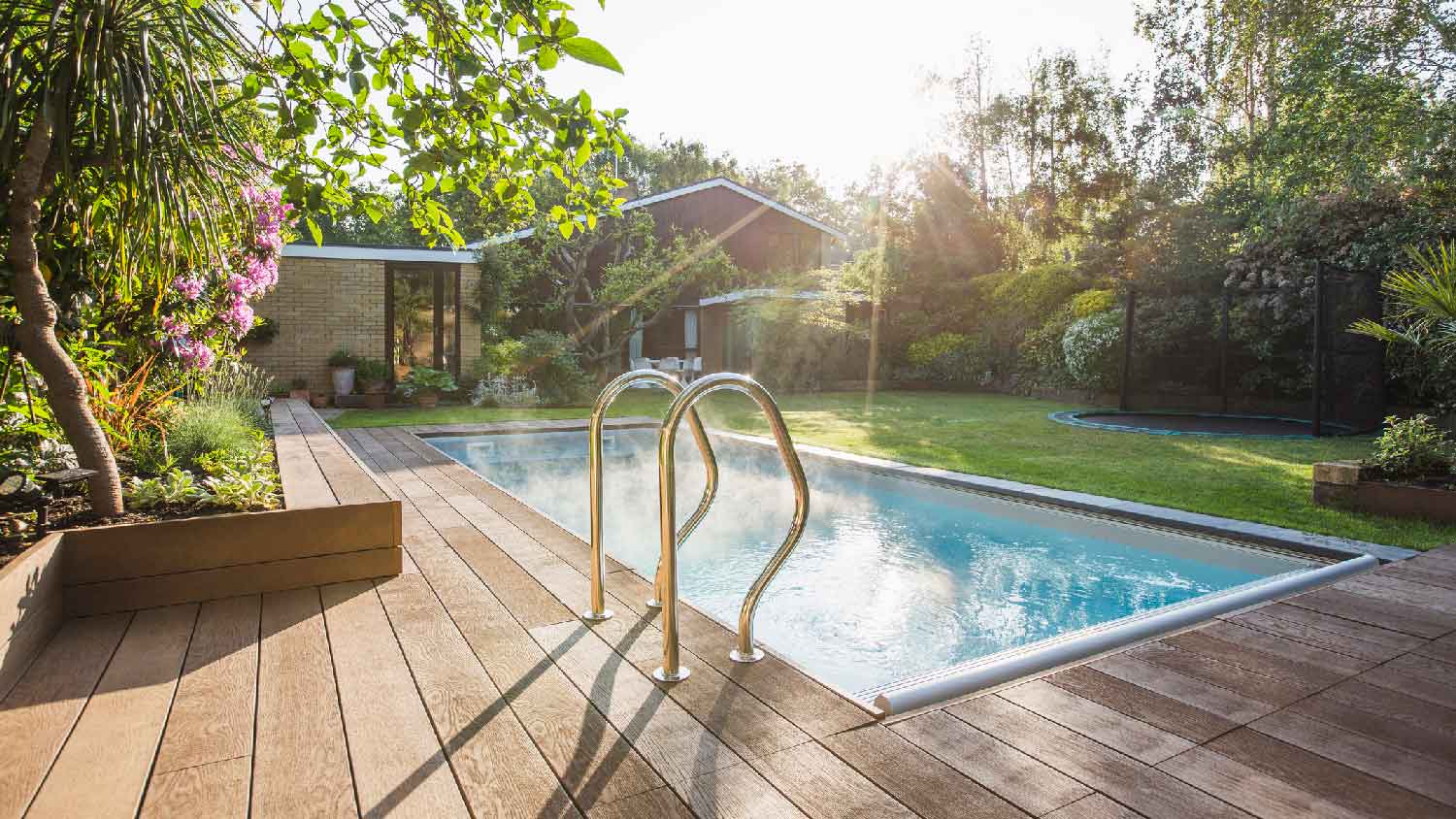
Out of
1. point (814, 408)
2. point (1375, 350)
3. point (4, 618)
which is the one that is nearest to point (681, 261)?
point (814, 408)

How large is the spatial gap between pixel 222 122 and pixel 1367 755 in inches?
156

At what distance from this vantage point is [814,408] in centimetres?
1259

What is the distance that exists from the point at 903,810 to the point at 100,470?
119 inches

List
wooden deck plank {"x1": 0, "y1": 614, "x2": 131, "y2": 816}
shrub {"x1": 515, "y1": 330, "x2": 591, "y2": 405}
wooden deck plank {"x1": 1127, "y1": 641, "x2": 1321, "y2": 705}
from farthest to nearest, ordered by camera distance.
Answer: shrub {"x1": 515, "y1": 330, "x2": 591, "y2": 405}
wooden deck plank {"x1": 1127, "y1": 641, "x2": 1321, "y2": 705}
wooden deck plank {"x1": 0, "y1": 614, "x2": 131, "y2": 816}

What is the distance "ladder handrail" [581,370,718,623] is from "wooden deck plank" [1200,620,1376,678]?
172 cm

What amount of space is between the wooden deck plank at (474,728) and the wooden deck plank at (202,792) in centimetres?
41

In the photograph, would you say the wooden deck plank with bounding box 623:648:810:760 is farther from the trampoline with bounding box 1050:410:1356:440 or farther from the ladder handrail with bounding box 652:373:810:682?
the trampoline with bounding box 1050:410:1356:440

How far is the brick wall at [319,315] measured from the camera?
12461mm

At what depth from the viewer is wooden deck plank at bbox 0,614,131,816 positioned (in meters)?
1.71

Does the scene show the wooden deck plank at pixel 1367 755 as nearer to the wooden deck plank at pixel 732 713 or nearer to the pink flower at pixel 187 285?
the wooden deck plank at pixel 732 713

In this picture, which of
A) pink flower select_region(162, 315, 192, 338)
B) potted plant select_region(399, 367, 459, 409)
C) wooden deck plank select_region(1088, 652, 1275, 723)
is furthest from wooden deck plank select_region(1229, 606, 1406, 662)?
potted plant select_region(399, 367, 459, 409)

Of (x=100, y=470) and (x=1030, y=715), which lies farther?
(x=100, y=470)

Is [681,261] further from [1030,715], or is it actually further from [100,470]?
[1030,715]

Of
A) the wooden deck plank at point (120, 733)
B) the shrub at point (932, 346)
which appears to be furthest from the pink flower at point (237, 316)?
the shrub at point (932, 346)
